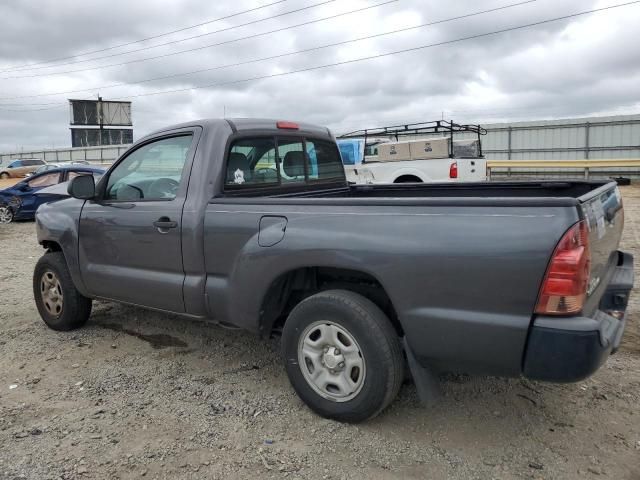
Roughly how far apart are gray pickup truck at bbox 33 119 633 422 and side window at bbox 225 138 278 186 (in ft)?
0.04

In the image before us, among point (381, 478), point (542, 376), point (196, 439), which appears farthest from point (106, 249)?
point (542, 376)

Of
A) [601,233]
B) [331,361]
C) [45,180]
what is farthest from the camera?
[45,180]

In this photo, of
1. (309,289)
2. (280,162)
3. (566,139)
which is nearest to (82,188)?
(280,162)

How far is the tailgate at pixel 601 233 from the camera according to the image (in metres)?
2.68

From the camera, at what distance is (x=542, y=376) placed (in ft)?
8.54

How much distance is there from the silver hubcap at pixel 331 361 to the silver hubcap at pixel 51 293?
2854mm

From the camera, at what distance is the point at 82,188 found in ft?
14.6

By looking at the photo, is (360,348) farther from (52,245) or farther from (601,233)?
(52,245)

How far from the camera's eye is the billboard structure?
192 ft

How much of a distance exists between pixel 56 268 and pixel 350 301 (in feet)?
10.4

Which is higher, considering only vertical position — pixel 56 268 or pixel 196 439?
pixel 56 268

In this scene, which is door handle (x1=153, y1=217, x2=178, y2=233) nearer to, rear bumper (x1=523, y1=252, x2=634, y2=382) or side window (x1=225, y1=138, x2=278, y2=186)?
side window (x1=225, y1=138, x2=278, y2=186)

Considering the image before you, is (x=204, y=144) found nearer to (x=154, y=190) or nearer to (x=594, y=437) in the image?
(x=154, y=190)

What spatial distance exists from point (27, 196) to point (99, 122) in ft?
160
